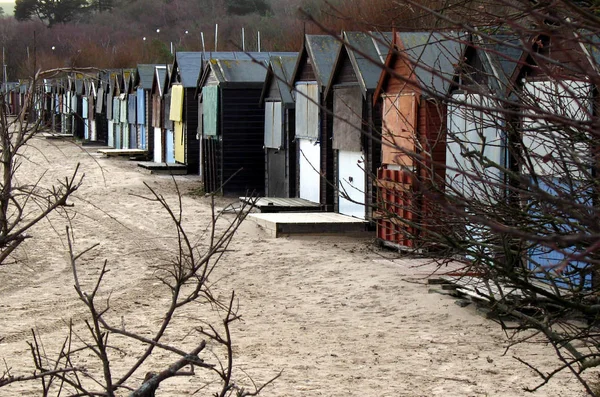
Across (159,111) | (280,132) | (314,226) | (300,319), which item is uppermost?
(159,111)

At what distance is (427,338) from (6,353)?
406cm

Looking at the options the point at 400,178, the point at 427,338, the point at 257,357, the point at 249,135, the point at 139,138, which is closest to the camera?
the point at 257,357

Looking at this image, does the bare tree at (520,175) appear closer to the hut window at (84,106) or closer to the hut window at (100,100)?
the hut window at (100,100)

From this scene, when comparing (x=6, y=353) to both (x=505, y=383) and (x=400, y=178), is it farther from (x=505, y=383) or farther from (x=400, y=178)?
(x=400, y=178)

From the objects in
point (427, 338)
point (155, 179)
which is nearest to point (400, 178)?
point (427, 338)

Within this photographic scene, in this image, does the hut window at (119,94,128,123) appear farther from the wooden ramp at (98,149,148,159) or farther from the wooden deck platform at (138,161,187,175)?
the wooden deck platform at (138,161,187,175)

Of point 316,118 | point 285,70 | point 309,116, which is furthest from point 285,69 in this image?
point 316,118

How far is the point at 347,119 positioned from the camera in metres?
16.3

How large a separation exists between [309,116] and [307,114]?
0.16m

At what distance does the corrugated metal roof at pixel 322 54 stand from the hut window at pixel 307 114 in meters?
0.35

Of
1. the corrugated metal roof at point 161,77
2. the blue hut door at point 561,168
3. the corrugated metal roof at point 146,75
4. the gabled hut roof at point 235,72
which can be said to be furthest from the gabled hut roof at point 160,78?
the blue hut door at point 561,168

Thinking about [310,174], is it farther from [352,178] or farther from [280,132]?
[352,178]

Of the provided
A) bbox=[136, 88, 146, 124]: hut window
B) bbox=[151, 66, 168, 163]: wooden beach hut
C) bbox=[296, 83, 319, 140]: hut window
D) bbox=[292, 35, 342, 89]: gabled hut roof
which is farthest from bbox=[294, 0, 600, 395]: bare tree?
bbox=[136, 88, 146, 124]: hut window

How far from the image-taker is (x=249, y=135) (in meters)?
23.8
